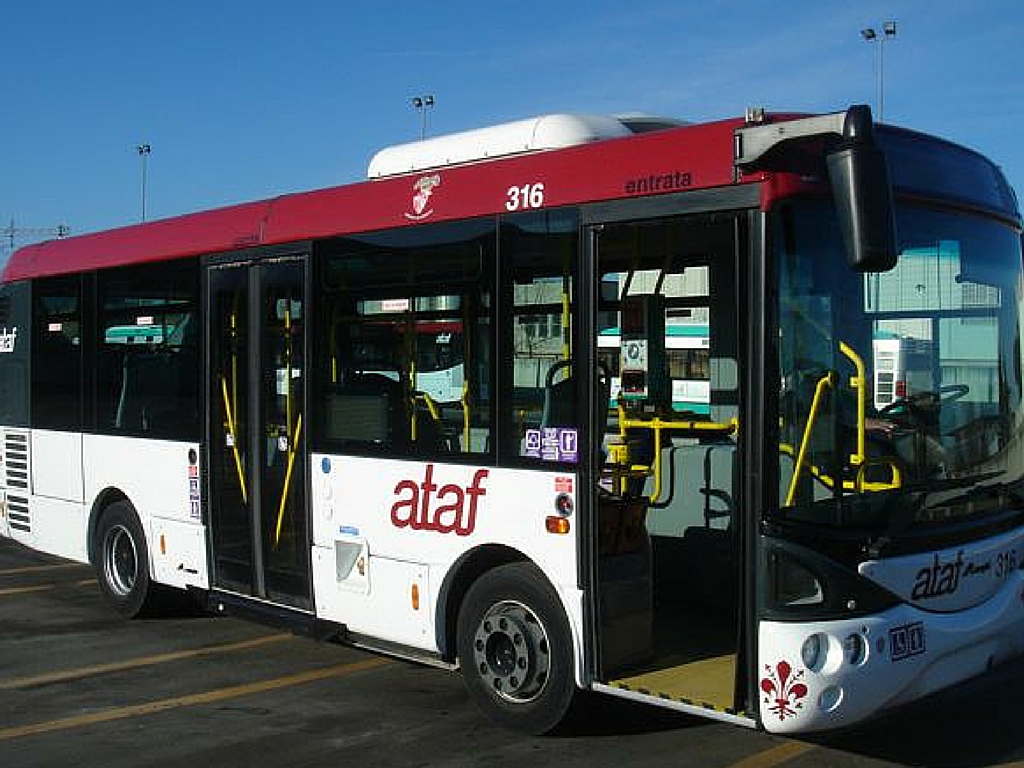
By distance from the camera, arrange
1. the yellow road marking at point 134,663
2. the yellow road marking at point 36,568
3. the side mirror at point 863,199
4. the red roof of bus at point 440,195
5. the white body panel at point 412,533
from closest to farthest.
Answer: the side mirror at point 863,199 < the red roof of bus at point 440,195 < the white body panel at point 412,533 < the yellow road marking at point 134,663 < the yellow road marking at point 36,568

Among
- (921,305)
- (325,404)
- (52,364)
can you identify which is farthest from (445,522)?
(52,364)

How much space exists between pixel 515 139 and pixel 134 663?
13.8 feet

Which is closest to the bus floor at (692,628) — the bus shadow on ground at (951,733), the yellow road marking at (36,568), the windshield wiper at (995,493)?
the bus shadow on ground at (951,733)

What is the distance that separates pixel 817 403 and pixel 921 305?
0.89 m

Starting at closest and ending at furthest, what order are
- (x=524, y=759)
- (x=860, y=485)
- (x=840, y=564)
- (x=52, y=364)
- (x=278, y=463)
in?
(x=840, y=564) < (x=860, y=485) < (x=524, y=759) < (x=278, y=463) < (x=52, y=364)

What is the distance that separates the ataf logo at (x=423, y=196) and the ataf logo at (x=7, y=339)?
Result: 5.41 meters

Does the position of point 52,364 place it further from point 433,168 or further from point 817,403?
point 817,403

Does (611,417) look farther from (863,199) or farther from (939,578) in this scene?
(863,199)

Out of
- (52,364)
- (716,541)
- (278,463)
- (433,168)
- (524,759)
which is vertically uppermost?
(433,168)

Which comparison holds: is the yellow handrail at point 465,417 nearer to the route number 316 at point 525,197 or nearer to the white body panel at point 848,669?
the route number 316 at point 525,197

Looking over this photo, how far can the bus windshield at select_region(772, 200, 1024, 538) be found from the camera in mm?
4926

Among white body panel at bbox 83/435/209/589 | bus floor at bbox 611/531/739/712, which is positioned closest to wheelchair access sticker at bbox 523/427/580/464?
bus floor at bbox 611/531/739/712

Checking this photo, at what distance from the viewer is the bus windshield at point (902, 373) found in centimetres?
493

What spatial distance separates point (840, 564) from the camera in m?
4.84
